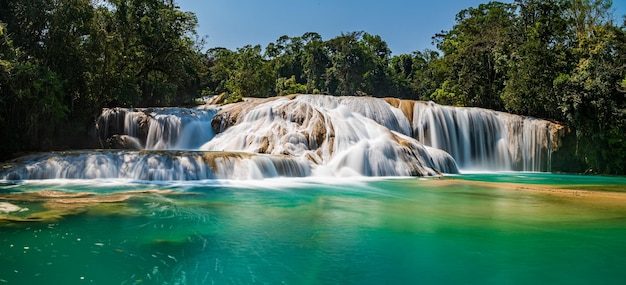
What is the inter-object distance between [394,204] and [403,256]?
15.3 ft

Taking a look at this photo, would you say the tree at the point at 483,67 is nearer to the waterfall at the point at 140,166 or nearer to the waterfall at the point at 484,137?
the waterfall at the point at 484,137

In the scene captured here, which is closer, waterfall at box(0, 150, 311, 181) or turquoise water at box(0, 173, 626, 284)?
turquoise water at box(0, 173, 626, 284)

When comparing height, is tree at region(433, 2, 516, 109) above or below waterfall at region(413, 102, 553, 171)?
above

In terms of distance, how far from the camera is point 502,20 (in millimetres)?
38000

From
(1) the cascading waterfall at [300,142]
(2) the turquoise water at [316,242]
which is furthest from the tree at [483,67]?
(2) the turquoise water at [316,242]

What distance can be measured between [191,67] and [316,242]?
34.8 m

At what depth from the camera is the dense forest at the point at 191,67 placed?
16.4 m

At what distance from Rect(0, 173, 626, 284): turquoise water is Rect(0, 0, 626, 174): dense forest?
23.7 feet

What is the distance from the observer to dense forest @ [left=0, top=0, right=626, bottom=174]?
53.8ft

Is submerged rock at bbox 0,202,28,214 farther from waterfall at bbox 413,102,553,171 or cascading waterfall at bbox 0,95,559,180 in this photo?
waterfall at bbox 413,102,553,171

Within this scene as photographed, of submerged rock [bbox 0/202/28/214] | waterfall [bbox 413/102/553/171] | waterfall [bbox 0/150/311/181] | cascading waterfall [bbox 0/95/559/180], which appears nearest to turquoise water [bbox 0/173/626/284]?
submerged rock [bbox 0/202/28/214]

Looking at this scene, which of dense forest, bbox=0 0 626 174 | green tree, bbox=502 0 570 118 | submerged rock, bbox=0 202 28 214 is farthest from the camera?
green tree, bbox=502 0 570 118

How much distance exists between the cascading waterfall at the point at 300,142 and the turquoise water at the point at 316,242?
4256 mm

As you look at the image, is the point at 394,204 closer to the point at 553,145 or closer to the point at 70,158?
the point at 70,158
